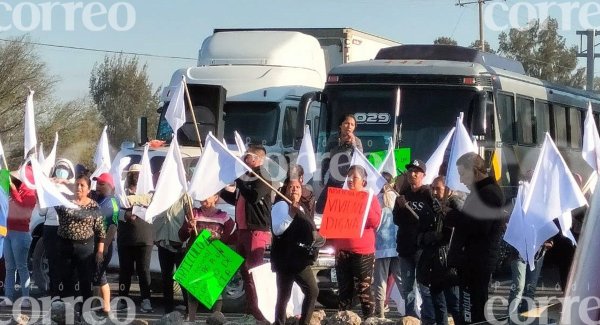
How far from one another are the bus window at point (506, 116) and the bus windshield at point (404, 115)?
2.80 feet

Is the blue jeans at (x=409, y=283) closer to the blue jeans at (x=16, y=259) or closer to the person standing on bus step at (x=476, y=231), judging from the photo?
the person standing on bus step at (x=476, y=231)

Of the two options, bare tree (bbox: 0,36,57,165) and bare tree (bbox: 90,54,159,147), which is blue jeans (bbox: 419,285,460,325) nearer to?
bare tree (bbox: 0,36,57,165)

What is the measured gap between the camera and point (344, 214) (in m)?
11.7

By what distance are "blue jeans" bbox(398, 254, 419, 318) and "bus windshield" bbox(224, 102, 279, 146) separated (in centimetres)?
785

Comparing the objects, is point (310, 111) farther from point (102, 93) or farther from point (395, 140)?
point (102, 93)

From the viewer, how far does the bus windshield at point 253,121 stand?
1988cm

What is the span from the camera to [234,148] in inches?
745

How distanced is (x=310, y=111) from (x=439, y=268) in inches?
362

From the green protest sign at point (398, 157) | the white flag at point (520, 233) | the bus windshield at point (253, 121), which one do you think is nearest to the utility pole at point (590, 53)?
the bus windshield at point (253, 121)

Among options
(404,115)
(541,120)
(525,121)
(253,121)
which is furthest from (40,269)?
(541,120)

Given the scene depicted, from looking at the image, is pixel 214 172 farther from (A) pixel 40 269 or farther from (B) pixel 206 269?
(A) pixel 40 269

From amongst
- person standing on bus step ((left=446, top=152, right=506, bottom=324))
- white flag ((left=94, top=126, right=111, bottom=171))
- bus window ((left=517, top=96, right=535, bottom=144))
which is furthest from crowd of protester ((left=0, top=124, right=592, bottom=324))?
bus window ((left=517, top=96, right=535, bottom=144))

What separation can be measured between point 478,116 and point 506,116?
50.3 inches

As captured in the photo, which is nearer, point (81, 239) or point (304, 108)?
point (81, 239)
